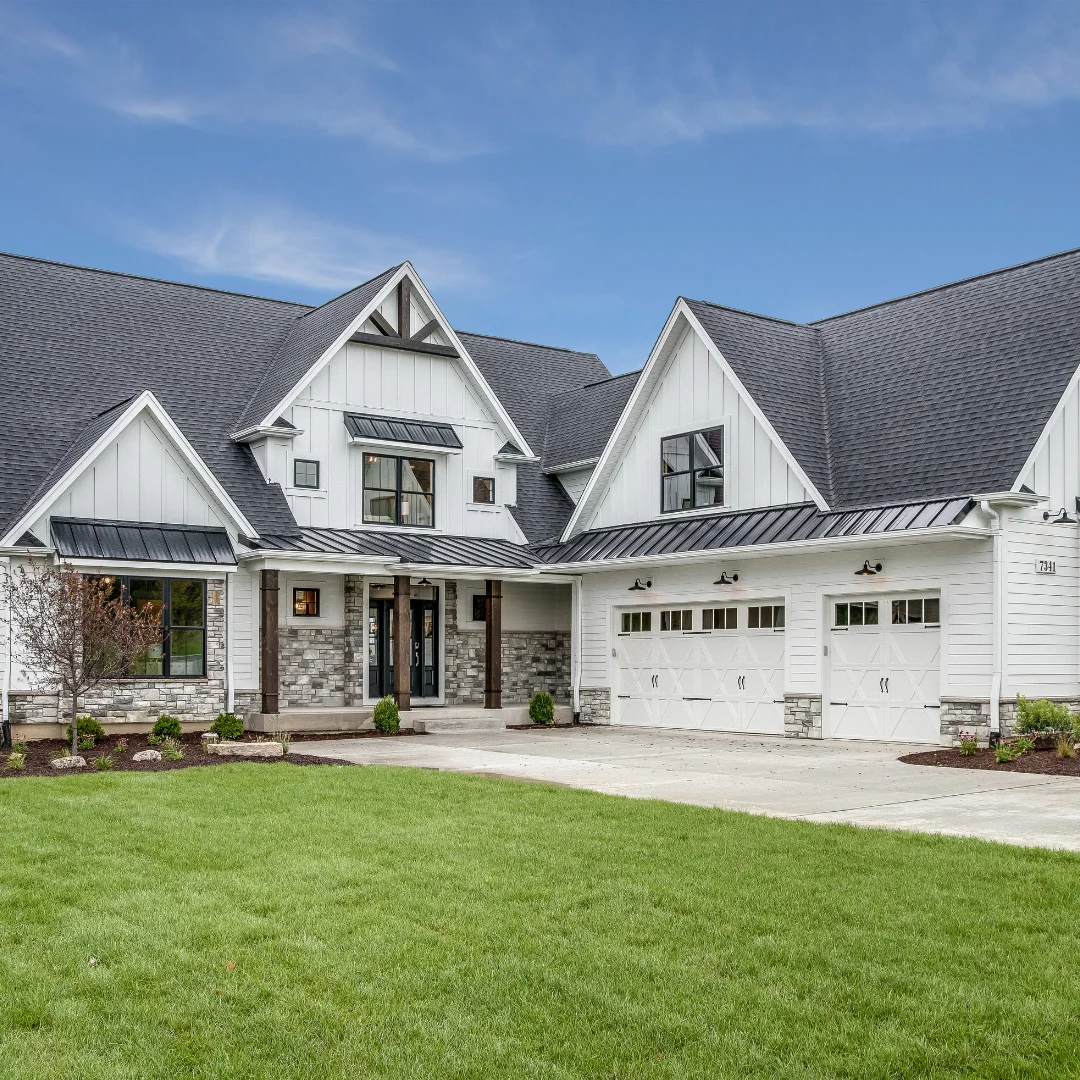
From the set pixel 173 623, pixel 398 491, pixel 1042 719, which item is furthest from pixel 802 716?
pixel 173 623

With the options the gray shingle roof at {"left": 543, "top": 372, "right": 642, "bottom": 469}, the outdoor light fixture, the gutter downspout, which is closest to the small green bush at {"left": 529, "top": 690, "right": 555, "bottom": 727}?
the gray shingle roof at {"left": 543, "top": 372, "right": 642, "bottom": 469}

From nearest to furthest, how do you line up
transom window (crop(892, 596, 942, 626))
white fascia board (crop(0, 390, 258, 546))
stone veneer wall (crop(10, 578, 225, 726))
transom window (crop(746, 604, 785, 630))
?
transom window (crop(892, 596, 942, 626))
white fascia board (crop(0, 390, 258, 546))
stone veneer wall (crop(10, 578, 225, 726))
transom window (crop(746, 604, 785, 630))

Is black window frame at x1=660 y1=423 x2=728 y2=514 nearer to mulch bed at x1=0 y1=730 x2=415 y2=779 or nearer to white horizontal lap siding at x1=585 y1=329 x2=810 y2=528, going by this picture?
white horizontal lap siding at x1=585 y1=329 x2=810 y2=528

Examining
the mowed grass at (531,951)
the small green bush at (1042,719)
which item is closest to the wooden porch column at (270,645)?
the mowed grass at (531,951)

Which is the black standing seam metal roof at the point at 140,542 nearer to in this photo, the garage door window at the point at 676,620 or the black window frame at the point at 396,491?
the black window frame at the point at 396,491

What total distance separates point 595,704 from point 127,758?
1034 cm

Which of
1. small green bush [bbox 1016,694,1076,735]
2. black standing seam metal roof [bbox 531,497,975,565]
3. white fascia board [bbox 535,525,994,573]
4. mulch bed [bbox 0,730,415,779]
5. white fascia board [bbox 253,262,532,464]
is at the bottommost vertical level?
mulch bed [bbox 0,730,415,779]

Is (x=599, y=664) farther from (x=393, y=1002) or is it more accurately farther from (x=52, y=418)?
(x=393, y=1002)

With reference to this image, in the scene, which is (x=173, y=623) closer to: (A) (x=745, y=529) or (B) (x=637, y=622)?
(B) (x=637, y=622)

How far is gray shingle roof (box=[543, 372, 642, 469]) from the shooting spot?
27125 mm

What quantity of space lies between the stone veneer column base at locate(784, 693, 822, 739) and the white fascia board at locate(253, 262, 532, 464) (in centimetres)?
899

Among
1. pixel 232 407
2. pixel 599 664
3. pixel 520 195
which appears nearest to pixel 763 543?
pixel 599 664

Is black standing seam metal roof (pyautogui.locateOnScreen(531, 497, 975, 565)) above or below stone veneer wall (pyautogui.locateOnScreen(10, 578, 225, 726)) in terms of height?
above

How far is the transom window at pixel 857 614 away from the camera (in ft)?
63.0
